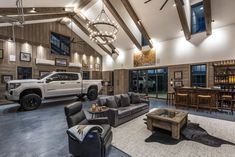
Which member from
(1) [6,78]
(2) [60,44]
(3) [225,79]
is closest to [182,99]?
(3) [225,79]

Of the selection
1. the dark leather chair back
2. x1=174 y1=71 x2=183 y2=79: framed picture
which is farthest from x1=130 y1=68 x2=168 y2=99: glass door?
the dark leather chair back

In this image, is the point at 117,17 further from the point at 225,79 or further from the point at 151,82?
the point at 225,79

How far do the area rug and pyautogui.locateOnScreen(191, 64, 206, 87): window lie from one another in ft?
13.8

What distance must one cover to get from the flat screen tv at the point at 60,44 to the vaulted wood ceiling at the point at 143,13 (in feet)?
5.86

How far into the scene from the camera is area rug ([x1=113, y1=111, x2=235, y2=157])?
2.79 meters

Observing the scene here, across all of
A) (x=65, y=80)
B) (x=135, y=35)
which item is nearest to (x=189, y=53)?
(x=135, y=35)

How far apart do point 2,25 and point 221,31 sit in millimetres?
12412

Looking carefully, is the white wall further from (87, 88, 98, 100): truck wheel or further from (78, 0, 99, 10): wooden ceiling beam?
(78, 0, 99, 10): wooden ceiling beam

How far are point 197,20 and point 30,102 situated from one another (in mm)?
10112

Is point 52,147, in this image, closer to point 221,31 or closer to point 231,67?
point 231,67

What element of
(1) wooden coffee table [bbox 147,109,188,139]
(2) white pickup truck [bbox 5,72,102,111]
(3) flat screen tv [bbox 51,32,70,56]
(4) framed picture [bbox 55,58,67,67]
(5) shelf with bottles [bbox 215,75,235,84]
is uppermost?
(3) flat screen tv [bbox 51,32,70,56]

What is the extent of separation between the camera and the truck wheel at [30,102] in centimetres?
621

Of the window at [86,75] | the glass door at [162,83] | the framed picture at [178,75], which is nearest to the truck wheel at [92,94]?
the window at [86,75]

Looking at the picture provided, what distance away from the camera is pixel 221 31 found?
7.12 meters
